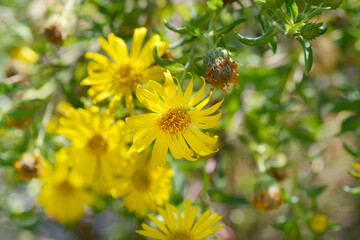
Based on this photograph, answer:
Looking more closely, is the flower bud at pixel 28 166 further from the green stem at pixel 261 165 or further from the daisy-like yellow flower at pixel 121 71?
the green stem at pixel 261 165

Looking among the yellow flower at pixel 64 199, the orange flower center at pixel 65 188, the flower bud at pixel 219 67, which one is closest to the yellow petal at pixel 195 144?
the flower bud at pixel 219 67

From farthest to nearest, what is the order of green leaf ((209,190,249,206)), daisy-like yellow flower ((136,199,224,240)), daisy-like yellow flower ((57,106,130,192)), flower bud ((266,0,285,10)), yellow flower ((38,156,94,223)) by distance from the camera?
yellow flower ((38,156,94,223)), green leaf ((209,190,249,206)), daisy-like yellow flower ((57,106,130,192)), daisy-like yellow flower ((136,199,224,240)), flower bud ((266,0,285,10))

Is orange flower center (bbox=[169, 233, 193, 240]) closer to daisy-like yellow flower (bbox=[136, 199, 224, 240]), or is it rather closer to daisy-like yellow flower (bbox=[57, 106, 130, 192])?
daisy-like yellow flower (bbox=[136, 199, 224, 240])

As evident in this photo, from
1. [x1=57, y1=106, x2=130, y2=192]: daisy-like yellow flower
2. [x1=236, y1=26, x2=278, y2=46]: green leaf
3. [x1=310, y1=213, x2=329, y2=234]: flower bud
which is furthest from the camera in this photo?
[x1=310, y1=213, x2=329, y2=234]: flower bud

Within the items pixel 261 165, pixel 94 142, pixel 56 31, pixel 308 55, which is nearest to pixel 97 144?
pixel 94 142

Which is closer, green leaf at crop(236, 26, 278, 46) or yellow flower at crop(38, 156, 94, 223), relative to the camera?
green leaf at crop(236, 26, 278, 46)

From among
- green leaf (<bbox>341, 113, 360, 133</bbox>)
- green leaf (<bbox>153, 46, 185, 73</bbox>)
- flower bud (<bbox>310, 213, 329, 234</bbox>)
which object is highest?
green leaf (<bbox>153, 46, 185, 73</bbox>)

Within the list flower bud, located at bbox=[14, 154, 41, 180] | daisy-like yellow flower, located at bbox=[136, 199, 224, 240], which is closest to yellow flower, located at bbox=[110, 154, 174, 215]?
daisy-like yellow flower, located at bbox=[136, 199, 224, 240]

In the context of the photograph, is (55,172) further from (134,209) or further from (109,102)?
(109,102)
